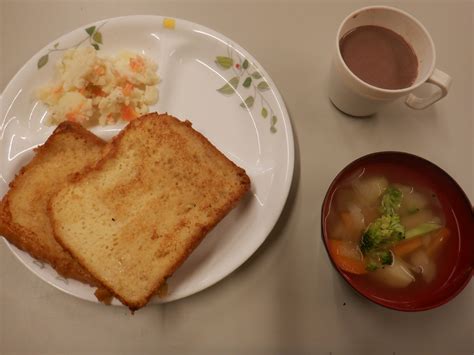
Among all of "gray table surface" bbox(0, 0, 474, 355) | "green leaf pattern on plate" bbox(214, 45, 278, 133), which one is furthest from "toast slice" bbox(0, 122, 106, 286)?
"green leaf pattern on plate" bbox(214, 45, 278, 133)

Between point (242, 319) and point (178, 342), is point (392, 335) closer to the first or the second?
point (242, 319)

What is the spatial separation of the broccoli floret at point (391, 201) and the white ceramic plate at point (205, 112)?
14.3 inches

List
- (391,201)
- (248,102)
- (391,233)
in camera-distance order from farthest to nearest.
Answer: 1. (248,102)
2. (391,201)
3. (391,233)

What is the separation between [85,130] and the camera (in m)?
1.62

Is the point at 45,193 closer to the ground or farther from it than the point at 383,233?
farther from it

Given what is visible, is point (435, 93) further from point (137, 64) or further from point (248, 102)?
point (137, 64)

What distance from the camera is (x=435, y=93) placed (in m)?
1.54

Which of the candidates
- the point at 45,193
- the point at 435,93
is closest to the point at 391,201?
the point at 435,93

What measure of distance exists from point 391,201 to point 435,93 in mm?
528

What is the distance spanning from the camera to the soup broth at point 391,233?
1.30 meters

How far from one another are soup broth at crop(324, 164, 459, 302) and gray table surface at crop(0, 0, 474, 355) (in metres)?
0.29

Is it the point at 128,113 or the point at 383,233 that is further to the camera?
the point at 128,113

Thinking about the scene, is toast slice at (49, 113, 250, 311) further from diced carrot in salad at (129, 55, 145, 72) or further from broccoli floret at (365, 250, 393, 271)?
broccoli floret at (365, 250, 393, 271)

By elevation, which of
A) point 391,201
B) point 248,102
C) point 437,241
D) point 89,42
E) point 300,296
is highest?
point 89,42
